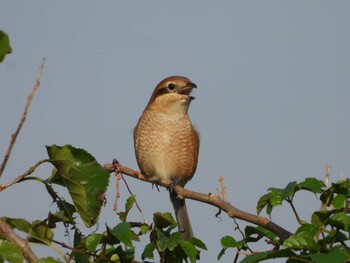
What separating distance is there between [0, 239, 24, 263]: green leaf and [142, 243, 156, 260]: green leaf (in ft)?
2.41

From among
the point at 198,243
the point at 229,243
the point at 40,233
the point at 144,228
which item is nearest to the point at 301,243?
the point at 229,243

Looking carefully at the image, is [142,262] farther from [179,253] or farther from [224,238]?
[224,238]

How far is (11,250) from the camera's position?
6.64 ft

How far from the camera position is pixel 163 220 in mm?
2797

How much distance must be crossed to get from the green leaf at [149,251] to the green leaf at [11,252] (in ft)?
2.41

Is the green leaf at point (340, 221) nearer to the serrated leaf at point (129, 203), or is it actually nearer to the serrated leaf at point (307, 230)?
the serrated leaf at point (307, 230)

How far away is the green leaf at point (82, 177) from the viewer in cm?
256

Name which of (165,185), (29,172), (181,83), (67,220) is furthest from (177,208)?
(29,172)

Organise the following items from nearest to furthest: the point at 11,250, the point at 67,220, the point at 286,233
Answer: the point at 11,250 < the point at 286,233 < the point at 67,220

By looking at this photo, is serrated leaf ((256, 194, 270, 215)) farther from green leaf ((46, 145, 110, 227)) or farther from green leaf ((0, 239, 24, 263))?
green leaf ((0, 239, 24, 263))

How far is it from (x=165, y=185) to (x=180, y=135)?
0.74 meters

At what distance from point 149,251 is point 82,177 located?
42cm

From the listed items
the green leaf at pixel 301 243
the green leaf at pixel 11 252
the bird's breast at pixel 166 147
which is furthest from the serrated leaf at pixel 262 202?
the bird's breast at pixel 166 147

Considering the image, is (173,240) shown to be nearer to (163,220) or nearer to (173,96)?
(163,220)
